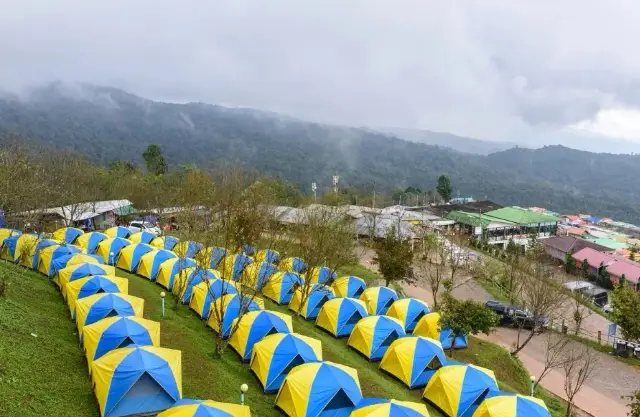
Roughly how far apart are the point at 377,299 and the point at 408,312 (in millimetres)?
1909

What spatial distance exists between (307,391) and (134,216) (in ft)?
116

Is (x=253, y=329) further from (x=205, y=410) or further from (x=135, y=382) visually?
(x=205, y=410)

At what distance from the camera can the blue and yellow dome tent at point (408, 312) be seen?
21500 millimetres

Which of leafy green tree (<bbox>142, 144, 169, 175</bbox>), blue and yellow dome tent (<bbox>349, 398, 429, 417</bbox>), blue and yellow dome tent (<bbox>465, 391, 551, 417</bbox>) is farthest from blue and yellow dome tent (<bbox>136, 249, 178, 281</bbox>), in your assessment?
leafy green tree (<bbox>142, 144, 169, 175</bbox>)

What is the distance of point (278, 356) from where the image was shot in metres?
13.7

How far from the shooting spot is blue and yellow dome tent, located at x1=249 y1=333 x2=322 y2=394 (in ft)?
44.5

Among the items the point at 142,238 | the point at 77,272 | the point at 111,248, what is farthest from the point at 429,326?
the point at 142,238

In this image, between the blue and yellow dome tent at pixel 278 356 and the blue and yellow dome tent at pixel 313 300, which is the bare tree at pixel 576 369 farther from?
the blue and yellow dome tent at pixel 313 300

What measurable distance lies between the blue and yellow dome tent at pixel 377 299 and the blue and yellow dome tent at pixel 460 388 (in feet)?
26.6

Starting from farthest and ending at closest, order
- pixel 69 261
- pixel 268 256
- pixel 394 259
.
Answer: pixel 394 259 < pixel 69 261 < pixel 268 256

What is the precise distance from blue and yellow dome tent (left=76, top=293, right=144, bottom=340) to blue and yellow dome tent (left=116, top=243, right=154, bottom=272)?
9156mm

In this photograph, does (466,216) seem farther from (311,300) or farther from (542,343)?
(311,300)

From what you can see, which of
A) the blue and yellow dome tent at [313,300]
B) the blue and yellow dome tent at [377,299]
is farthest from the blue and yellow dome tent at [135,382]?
the blue and yellow dome tent at [377,299]

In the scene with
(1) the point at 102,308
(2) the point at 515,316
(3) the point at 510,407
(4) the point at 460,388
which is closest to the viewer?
(3) the point at 510,407
